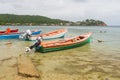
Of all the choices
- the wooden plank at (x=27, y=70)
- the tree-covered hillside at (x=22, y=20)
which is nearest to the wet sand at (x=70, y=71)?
the wooden plank at (x=27, y=70)

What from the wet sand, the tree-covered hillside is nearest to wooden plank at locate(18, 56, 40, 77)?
the wet sand

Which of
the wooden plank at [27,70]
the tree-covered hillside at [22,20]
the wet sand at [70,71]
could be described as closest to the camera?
the wooden plank at [27,70]

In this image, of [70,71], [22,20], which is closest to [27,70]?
[70,71]

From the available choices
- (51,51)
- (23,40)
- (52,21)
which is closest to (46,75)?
(51,51)

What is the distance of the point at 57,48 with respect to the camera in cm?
1686

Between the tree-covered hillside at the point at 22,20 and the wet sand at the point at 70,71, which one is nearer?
the wet sand at the point at 70,71

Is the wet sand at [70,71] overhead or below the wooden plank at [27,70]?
below

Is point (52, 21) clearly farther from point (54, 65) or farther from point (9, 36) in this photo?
Answer: point (54, 65)

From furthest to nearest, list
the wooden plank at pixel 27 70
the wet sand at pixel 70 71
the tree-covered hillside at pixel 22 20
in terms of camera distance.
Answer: the tree-covered hillside at pixel 22 20 < the wet sand at pixel 70 71 < the wooden plank at pixel 27 70

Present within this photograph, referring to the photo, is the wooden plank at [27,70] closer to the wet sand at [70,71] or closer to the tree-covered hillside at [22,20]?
the wet sand at [70,71]

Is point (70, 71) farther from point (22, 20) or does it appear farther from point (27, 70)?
point (22, 20)

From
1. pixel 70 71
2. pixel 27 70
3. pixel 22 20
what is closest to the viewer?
pixel 27 70

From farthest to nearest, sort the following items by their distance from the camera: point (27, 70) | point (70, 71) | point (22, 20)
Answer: point (22, 20), point (70, 71), point (27, 70)

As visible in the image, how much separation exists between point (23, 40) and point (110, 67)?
16.0 m
